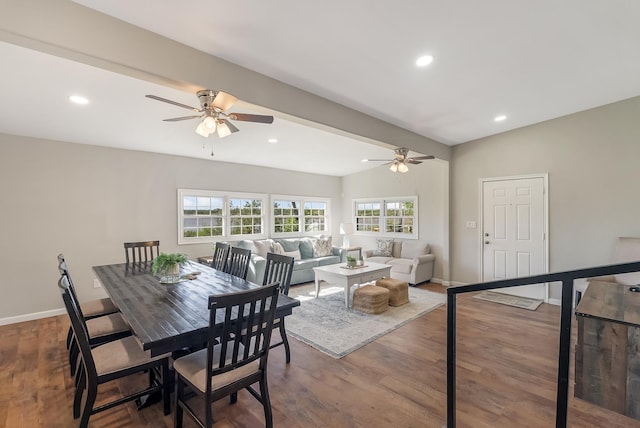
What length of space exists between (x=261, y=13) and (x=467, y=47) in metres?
1.73

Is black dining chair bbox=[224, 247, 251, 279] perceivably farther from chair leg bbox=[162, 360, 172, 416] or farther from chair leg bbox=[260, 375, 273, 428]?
chair leg bbox=[260, 375, 273, 428]

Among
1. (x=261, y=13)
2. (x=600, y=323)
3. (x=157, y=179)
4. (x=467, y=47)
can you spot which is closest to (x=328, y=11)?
(x=261, y=13)

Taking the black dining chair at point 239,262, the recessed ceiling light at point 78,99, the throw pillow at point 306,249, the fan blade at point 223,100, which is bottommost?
the throw pillow at point 306,249

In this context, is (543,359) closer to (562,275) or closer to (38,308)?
(562,275)

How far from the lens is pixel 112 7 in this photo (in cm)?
181

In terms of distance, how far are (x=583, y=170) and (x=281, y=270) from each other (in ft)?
15.5

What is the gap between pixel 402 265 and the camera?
579 centimetres

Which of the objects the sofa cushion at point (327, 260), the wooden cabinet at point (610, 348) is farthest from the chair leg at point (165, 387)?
the sofa cushion at point (327, 260)

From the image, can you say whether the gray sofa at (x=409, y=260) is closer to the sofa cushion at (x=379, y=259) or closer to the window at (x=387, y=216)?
the sofa cushion at (x=379, y=259)

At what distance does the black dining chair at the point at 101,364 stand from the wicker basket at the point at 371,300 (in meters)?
2.70

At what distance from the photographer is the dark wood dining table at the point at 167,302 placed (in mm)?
1715

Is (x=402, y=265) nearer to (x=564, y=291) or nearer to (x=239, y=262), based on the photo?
(x=239, y=262)

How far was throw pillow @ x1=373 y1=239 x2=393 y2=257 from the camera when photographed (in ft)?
21.3

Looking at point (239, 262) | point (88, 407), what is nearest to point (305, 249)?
point (239, 262)
